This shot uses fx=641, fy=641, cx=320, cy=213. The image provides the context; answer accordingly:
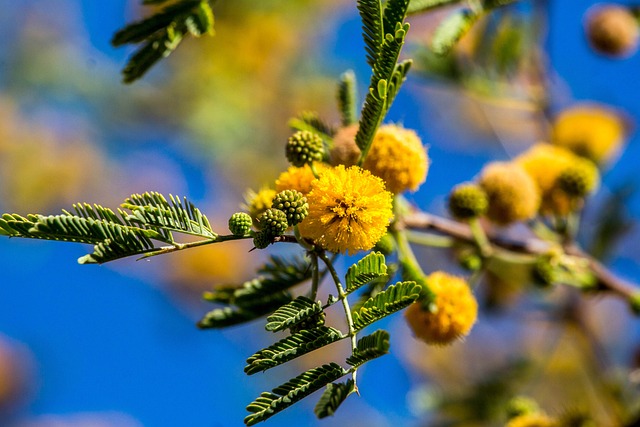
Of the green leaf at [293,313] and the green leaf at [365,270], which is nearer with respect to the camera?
the green leaf at [293,313]

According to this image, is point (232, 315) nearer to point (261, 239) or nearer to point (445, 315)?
point (261, 239)

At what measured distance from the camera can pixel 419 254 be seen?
6.79m

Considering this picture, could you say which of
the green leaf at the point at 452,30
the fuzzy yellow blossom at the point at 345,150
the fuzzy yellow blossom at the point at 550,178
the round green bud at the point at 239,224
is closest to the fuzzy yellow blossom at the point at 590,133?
the fuzzy yellow blossom at the point at 550,178

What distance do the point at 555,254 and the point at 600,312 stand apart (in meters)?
5.06

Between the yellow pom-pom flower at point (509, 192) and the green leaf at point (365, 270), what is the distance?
1395mm

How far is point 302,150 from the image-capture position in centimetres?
205

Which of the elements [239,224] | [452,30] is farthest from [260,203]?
[452,30]

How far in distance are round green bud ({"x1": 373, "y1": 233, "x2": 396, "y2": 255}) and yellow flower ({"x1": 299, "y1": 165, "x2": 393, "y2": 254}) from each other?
13.3 inches

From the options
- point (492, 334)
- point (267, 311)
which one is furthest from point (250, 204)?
point (492, 334)

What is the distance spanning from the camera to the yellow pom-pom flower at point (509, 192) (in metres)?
3.02

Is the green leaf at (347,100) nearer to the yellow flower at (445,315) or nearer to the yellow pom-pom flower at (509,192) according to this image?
the yellow flower at (445,315)

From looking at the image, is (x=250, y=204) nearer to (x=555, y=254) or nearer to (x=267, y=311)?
(x=267, y=311)

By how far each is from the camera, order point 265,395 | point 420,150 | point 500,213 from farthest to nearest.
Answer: point 500,213 → point 420,150 → point 265,395

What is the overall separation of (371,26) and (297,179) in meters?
0.52
